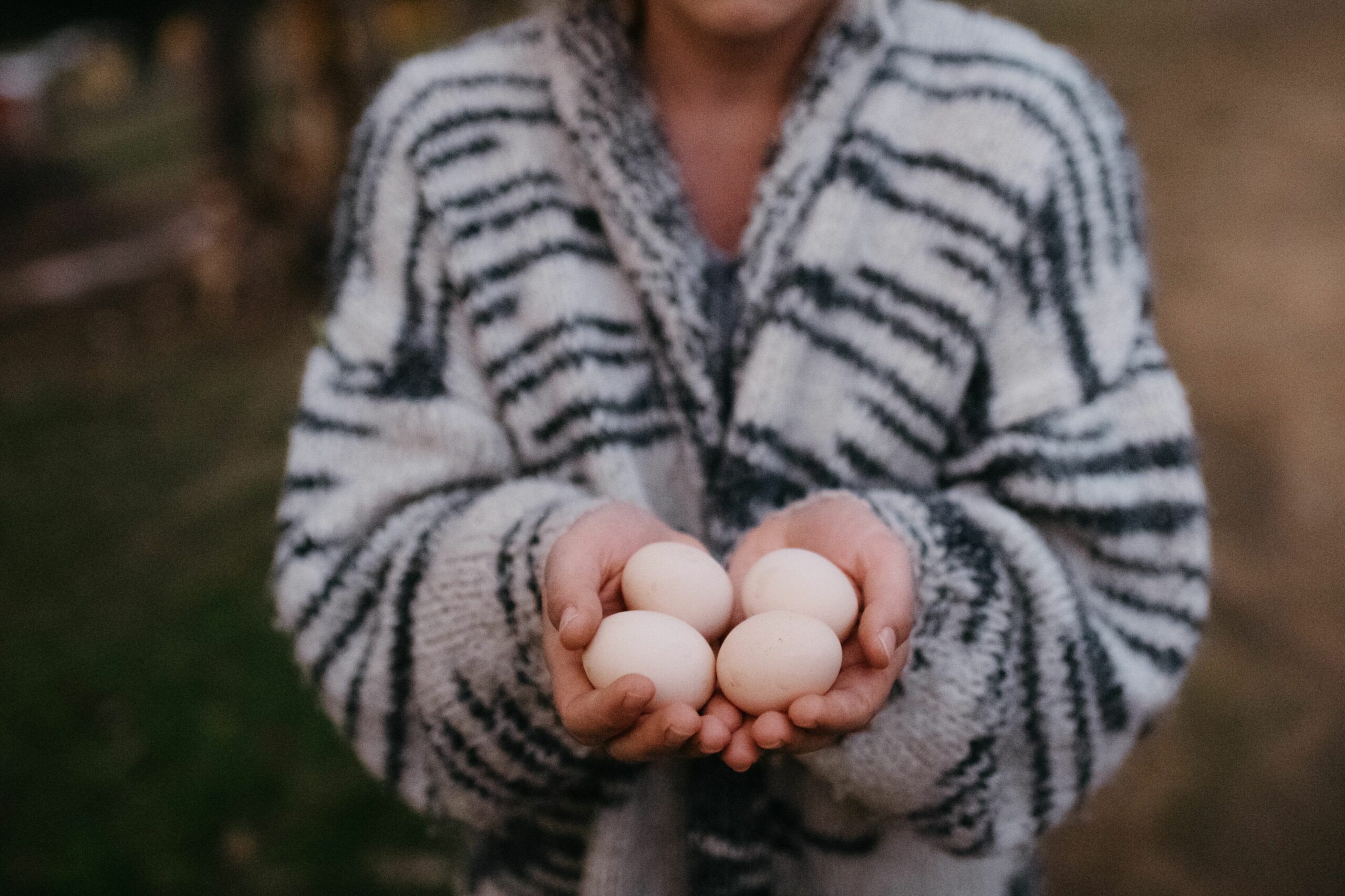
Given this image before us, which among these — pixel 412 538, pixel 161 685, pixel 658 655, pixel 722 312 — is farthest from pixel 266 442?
pixel 658 655

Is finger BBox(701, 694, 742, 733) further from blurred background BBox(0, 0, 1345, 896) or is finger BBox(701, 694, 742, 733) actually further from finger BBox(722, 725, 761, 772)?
blurred background BBox(0, 0, 1345, 896)

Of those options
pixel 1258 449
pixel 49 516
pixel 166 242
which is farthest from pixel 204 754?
pixel 166 242

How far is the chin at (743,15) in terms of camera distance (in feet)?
3.35

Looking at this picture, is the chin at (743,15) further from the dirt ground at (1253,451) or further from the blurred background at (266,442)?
the blurred background at (266,442)

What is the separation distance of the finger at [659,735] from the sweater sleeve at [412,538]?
0.56ft

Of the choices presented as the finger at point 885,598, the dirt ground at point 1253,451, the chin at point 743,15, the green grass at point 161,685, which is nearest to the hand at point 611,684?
the finger at point 885,598

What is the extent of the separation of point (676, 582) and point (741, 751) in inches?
7.7

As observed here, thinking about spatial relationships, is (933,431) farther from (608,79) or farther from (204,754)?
(204,754)

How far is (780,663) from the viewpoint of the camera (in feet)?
3.08

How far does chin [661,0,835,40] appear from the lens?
1.02 metres

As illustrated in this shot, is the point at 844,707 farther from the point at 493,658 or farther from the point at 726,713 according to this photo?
the point at 493,658

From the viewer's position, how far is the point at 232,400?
4.26 m

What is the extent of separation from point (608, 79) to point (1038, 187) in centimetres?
48

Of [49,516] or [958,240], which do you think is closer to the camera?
[958,240]
